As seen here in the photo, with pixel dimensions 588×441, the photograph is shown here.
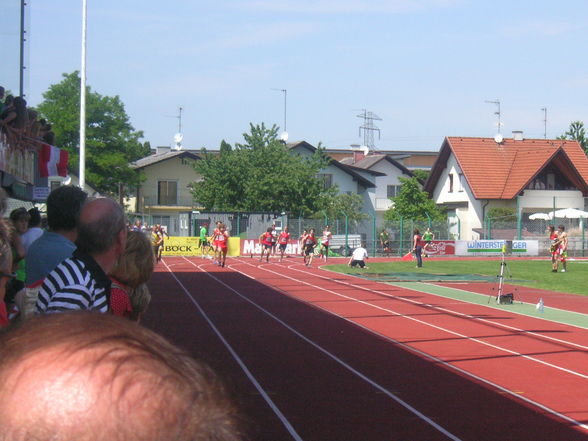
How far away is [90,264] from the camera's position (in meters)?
4.18

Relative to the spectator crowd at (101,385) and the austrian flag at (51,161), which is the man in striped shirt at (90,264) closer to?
the spectator crowd at (101,385)

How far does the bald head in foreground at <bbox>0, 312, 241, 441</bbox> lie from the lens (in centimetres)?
87

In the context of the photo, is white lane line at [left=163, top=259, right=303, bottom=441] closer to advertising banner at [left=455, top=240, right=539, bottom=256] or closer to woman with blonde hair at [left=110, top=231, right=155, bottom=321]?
woman with blonde hair at [left=110, top=231, right=155, bottom=321]

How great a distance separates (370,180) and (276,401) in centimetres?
6689

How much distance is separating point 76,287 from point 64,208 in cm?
111

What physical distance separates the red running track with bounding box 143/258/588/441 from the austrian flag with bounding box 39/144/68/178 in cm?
321

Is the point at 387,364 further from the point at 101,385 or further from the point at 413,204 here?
the point at 413,204

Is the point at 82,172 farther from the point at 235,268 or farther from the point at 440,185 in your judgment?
the point at 440,185

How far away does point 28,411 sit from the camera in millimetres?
885

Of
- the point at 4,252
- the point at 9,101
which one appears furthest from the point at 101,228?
the point at 9,101

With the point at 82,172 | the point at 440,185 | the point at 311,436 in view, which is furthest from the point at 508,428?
the point at 440,185

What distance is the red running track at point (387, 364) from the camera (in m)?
7.79

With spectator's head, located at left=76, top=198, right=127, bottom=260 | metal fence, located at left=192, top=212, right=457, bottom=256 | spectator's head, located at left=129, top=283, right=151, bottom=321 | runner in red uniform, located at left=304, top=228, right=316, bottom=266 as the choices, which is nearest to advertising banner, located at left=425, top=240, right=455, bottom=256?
metal fence, located at left=192, top=212, right=457, bottom=256

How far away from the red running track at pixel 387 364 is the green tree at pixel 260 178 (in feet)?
113
